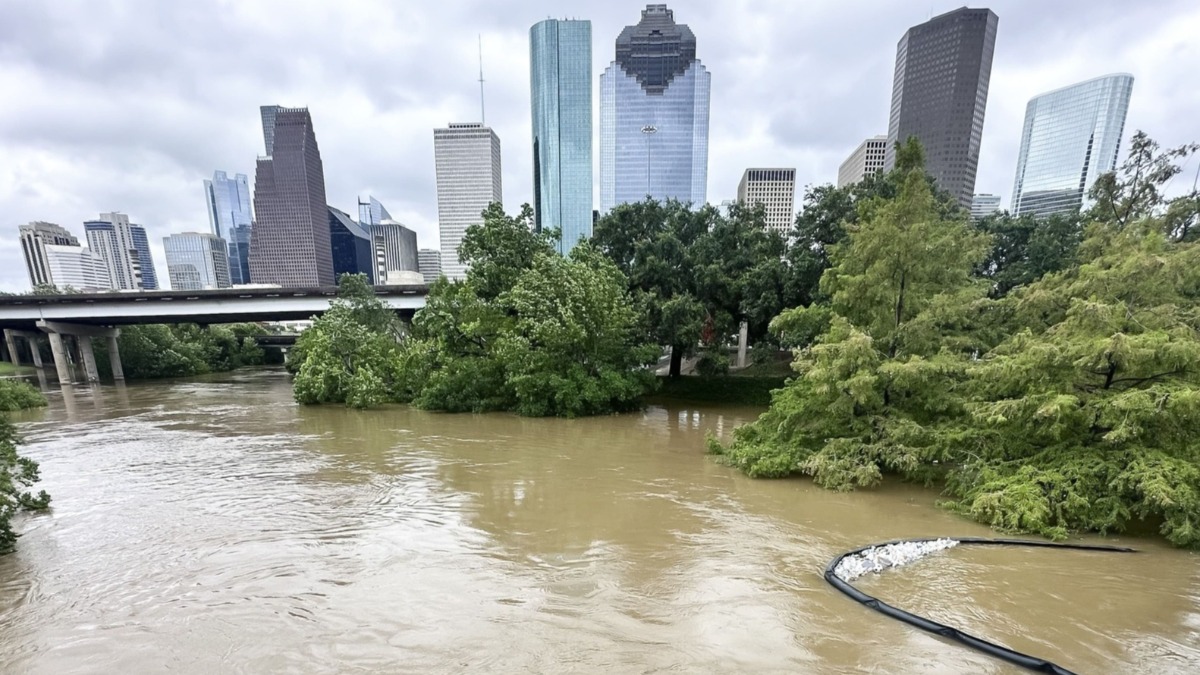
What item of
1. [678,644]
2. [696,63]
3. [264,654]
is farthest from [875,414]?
[696,63]

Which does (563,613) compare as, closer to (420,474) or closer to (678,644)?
(678,644)

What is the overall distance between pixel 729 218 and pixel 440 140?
147m

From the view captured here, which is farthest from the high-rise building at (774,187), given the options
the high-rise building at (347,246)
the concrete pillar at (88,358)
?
the high-rise building at (347,246)

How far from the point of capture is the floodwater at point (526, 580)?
4469mm

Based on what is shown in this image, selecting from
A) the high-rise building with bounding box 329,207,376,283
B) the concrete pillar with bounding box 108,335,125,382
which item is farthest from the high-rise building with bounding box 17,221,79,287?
the concrete pillar with bounding box 108,335,125,382

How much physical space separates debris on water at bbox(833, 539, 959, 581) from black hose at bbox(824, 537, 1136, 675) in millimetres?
54

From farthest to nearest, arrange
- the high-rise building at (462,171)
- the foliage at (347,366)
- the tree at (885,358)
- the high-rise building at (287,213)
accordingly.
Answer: the high-rise building at (287,213), the high-rise building at (462,171), the foliage at (347,366), the tree at (885,358)

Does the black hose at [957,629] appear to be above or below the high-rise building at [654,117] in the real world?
below

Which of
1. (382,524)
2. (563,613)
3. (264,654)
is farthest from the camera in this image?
(382,524)

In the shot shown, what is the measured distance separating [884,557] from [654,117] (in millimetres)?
126784

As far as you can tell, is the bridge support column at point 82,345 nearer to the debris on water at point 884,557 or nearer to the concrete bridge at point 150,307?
the concrete bridge at point 150,307

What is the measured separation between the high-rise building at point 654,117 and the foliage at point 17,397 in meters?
97.7

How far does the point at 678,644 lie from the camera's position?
15.0ft

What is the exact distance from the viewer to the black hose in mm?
4026
